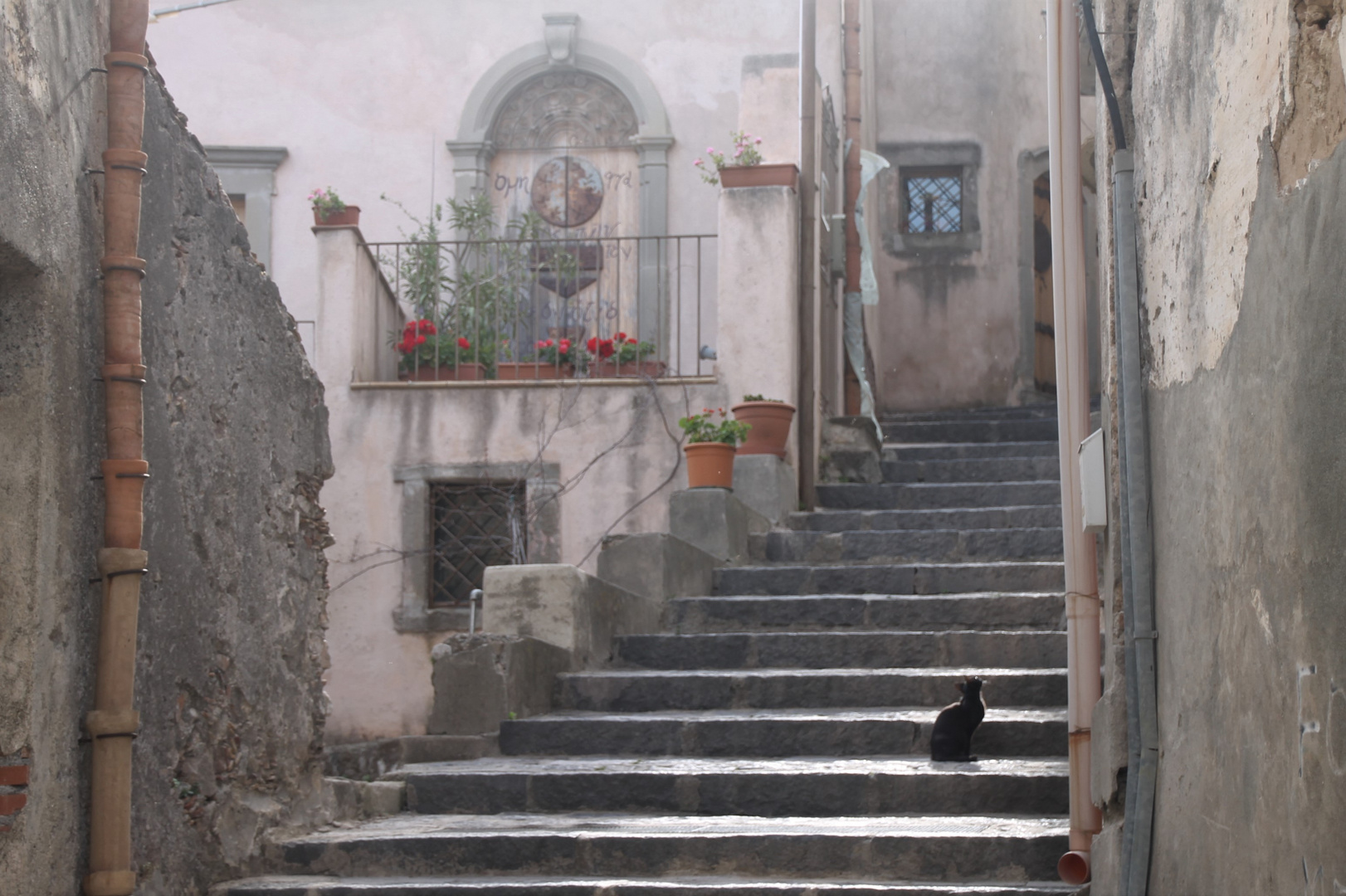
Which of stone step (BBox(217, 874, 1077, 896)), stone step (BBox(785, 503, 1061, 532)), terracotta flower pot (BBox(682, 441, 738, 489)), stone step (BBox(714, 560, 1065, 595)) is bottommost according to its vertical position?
stone step (BBox(217, 874, 1077, 896))

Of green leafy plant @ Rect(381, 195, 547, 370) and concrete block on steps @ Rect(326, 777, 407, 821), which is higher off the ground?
green leafy plant @ Rect(381, 195, 547, 370)

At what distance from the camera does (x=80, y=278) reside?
396 centimetres

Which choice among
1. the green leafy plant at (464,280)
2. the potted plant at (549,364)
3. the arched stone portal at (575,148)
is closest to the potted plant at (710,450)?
Answer: the potted plant at (549,364)

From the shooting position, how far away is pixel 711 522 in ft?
27.2

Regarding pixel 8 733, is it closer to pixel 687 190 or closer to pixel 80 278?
pixel 80 278

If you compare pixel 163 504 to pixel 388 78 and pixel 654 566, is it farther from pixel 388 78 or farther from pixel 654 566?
pixel 388 78

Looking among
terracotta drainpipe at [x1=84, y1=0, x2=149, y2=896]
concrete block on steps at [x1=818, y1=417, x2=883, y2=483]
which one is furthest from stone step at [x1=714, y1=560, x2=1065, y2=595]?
terracotta drainpipe at [x1=84, y1=0, x2=149, y2=896]

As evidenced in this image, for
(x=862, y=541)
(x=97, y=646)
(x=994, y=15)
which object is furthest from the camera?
(x=994, y=15)

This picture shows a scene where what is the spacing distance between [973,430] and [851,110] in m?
2.80

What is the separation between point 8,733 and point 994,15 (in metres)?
12.1

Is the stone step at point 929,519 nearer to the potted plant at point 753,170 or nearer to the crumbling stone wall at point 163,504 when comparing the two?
the potted plant at point 753,170

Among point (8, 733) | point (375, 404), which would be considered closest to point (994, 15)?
point (375, 404)

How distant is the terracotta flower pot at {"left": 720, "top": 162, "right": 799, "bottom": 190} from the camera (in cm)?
955

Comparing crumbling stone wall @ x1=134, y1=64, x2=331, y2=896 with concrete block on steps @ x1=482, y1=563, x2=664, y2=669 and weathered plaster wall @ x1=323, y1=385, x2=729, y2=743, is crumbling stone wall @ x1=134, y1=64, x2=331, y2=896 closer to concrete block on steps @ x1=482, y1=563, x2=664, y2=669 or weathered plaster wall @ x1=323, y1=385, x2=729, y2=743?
concrete block on steps @ x1=482, y1=563, x2=664, y2=669
